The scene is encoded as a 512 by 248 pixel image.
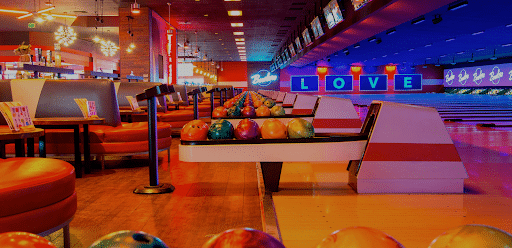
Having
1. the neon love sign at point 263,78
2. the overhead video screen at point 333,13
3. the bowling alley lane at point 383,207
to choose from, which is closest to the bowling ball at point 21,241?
the bowling alley lane at point 383,207

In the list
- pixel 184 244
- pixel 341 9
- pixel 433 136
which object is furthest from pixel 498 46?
pixel 184 244

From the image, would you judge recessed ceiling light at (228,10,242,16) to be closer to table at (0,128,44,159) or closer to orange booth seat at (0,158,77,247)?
table at (0,128,44,159)

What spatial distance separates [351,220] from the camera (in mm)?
2445

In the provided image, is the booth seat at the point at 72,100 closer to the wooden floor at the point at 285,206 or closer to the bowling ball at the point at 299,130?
the wooden floor at the point at 285,206

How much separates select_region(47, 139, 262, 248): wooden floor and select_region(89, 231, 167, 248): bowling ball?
1.31 metres

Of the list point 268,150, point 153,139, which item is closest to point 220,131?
point 268,150

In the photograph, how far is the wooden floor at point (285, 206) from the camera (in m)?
2.28

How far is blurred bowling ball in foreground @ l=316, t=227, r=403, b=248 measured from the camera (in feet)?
2.71

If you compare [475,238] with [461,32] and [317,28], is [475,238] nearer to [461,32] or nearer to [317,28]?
[317,28]

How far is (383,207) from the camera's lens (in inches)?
107

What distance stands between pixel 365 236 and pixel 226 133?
7.85ft

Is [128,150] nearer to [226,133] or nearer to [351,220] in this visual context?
[226,133]

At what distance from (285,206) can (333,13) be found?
765cm

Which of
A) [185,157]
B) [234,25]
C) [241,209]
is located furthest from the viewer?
[234,25]
